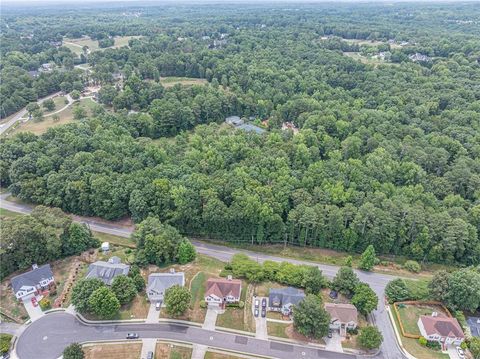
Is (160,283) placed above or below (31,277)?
above

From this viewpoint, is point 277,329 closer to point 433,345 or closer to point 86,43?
point 433,345

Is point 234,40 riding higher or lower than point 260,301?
higher

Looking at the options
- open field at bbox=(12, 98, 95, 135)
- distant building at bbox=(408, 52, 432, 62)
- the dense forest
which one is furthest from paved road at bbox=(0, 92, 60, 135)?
distant building at bbox=(408, 52, 432, 62)

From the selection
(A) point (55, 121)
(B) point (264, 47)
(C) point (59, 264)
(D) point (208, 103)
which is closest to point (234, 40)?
(B) point (264, 47)

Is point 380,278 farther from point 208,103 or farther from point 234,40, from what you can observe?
point 234,40

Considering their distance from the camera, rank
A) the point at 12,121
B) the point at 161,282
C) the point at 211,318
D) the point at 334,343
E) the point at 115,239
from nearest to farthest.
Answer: the point at 334,343 → the point at 211,318 → the point at 161,282 → the point at 115,239 → the point at 12,121

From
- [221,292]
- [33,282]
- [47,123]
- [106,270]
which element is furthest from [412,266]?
[47,123]

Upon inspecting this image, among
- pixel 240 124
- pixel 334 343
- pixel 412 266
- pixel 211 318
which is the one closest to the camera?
pixel 334 343

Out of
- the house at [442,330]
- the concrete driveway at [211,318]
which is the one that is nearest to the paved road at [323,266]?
the house at [442,330]
